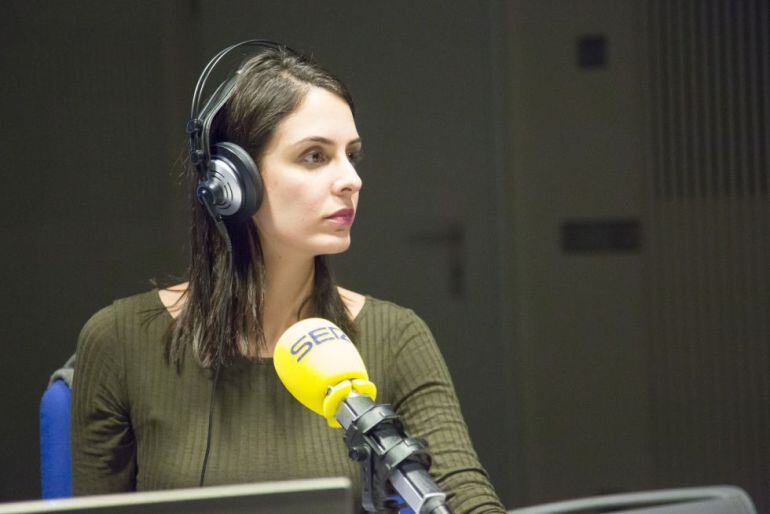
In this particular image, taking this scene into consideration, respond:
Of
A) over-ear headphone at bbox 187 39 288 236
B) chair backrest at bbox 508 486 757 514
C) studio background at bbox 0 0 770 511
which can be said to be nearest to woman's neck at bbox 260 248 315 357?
over-ear headphone at bbox 187 39 288 236

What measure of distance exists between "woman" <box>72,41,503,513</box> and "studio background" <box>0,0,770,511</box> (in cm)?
150

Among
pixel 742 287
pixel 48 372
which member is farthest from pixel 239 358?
pixel 742 287

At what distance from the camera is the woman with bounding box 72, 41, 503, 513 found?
1.20 meters

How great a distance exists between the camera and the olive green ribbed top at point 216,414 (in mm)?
1227

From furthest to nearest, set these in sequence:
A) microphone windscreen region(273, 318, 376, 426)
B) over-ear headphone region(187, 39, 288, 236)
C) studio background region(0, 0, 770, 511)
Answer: studio background region(0, 0, 770, 511)
over-ear headphone region(187, 39, 288, 236)
microphone windscreen region(273, 318, 376, 426)

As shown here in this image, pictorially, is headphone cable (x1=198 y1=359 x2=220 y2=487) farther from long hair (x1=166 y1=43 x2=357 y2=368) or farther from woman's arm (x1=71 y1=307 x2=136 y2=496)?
woman's arm (x1=71 y1=307 x2=136 y2=496)

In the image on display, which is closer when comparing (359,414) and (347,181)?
(359,414)

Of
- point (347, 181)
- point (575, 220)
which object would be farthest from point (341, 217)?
point (575, 220)

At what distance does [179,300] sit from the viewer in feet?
4.50

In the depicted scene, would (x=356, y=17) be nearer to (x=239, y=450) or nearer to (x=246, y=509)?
(x=239, y=450)

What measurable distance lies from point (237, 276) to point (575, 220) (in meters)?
1.82

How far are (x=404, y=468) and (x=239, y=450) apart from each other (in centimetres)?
60

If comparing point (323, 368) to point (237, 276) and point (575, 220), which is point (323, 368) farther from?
point (575, 220)

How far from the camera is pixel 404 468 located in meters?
0.69
